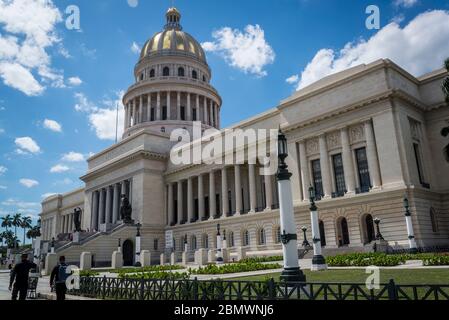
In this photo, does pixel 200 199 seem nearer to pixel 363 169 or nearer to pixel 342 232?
pixel 342 232

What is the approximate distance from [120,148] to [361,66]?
44061 mm

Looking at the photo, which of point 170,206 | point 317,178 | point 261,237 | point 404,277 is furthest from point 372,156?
point 170,206

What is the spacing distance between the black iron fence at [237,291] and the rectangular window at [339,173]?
2708 centimetres

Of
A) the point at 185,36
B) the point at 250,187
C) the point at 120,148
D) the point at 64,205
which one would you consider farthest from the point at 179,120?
the point at 64,205

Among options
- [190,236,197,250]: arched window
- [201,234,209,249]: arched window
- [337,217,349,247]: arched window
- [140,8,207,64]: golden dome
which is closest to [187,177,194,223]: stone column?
[190,236,197,250]: arched window

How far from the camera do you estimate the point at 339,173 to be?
40406mm

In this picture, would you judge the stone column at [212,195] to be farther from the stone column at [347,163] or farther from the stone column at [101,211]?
the stone column at [101,211]

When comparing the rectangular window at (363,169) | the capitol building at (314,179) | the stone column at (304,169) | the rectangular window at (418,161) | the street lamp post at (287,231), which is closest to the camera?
the street lamp post at (287,231)

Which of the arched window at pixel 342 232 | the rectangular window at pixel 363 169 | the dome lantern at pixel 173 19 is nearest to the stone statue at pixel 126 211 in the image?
the arched window at pixel 342 232

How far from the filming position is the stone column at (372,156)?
36.2 metres

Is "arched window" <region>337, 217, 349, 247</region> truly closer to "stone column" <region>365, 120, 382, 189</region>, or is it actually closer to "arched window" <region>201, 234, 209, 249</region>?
"stone column" <region>365, 120, 382, 189</region>

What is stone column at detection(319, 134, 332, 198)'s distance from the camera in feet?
131

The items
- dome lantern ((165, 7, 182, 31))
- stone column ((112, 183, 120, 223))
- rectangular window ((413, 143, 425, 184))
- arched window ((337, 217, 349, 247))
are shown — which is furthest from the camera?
dome lantern ((165, 7, 182, 31))

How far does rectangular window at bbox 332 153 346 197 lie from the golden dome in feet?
174
